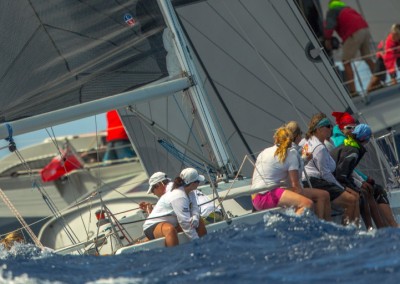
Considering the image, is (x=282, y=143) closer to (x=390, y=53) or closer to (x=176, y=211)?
(x=176, y=211)

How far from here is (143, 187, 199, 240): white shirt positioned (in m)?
8.69

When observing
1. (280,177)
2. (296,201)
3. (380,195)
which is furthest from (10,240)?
(380,195)

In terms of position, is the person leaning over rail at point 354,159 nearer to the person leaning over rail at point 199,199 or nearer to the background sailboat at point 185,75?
the background sailboat at point 185,75

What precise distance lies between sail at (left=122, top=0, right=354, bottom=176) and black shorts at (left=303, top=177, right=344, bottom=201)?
1.83 m

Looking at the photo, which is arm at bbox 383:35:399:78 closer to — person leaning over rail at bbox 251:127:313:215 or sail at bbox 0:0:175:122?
sail at bbox 0:0:175:122

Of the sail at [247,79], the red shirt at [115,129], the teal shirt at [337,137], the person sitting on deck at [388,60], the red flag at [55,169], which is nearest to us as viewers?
the teal shirt at [337,137]

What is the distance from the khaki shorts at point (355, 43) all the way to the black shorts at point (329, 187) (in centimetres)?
628

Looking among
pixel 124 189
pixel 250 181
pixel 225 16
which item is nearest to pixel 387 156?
pixel 250 181

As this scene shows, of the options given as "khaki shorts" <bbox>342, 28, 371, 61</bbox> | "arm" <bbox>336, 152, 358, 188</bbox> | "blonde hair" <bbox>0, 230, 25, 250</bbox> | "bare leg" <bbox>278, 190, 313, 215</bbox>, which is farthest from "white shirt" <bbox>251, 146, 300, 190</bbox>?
"khaki shorts" <bbox>342, 28, 371, 61</bbox>

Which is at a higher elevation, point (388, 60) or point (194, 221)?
point (388, 60)

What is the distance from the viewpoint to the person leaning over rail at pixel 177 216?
867cm

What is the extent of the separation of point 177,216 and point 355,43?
716 cm

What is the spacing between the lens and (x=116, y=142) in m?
19.6

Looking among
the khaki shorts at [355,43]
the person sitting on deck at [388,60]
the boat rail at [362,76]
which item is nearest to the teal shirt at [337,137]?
the boat rail at [362,76]
